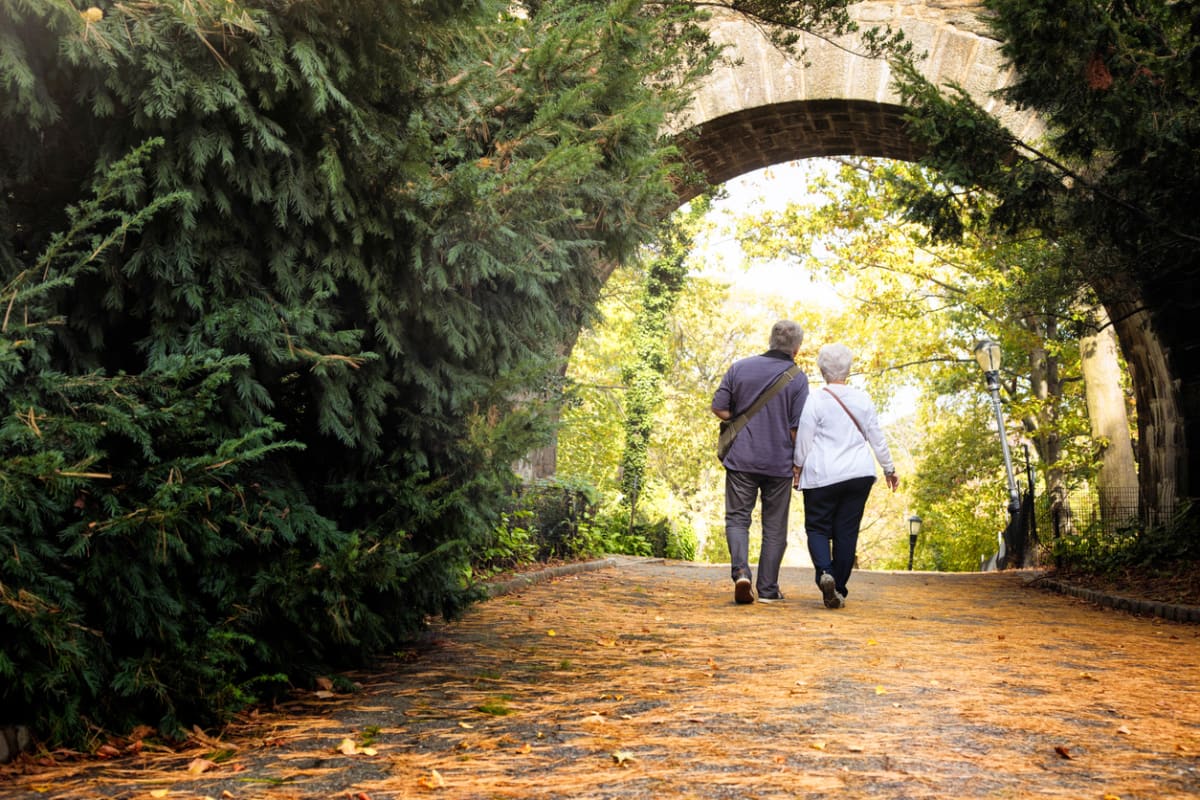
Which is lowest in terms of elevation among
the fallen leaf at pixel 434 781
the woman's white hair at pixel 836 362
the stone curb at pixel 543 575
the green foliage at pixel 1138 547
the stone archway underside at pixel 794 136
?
the fallen leaf at pixel 434 781

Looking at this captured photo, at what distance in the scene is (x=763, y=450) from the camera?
26.0ft

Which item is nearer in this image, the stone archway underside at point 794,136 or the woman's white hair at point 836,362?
the woman's white hair at point 836,362

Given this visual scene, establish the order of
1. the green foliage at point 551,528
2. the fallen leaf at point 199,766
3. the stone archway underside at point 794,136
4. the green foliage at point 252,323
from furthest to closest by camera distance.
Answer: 1. the stone archway underside at point 794,136
2. the green foliage at point 551,528
3. the green foliage at point 252,323
4. the fallen leaf at point 199,766

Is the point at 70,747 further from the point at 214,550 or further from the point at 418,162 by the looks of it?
the point at 418,162

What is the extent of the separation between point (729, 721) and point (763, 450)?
435 centimetres

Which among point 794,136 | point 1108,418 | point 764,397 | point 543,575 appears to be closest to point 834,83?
point 794,136

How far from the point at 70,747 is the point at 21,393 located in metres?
1.02

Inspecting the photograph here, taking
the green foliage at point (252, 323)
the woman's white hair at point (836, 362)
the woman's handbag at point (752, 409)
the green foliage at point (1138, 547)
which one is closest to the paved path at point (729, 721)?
the green foliage at point (252, 323)

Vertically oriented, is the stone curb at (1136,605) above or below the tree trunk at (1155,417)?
below

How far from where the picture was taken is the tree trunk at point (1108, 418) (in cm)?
Result: 1711

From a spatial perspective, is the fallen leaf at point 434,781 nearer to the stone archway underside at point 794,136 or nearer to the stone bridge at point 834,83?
the stone bridge at point 834,83

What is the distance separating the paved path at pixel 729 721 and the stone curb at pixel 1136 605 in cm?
114

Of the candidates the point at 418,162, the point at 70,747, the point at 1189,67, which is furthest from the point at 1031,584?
the point at 70,747

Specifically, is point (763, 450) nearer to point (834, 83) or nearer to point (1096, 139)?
point (1096, 139)
